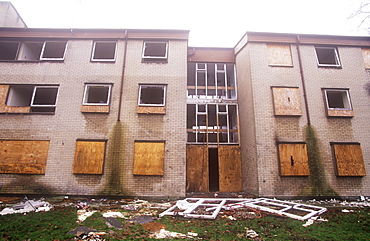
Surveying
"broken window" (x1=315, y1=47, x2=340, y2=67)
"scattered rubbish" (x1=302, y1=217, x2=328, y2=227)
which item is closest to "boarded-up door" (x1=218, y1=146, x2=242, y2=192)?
"scattered rubbish" (x1=302, y1=217, x2=328, y2=227)

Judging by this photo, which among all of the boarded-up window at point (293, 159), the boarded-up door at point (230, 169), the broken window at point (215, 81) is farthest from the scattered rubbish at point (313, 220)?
the broken window at point (215, 81)

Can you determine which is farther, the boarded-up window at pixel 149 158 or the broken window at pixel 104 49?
the broken window at pixel 104 49

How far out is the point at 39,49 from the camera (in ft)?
38.4

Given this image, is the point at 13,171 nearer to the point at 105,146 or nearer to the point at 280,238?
the point at 105,146

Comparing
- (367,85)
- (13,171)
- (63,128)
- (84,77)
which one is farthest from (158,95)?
(367,85)

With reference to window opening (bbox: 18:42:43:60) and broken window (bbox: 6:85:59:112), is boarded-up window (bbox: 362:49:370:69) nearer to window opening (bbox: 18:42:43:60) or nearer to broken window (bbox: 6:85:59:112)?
broken window (bbox: 6:85:59:112)

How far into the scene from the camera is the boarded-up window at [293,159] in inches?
348

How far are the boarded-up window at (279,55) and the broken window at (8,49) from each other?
47.1 ft

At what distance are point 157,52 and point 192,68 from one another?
2511 millimetres

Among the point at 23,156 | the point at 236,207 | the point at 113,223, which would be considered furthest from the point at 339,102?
the point at 23,156

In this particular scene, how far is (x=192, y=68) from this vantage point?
12695 mm

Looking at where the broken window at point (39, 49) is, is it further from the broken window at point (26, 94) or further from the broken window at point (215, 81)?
the broken window at point (215, 81)

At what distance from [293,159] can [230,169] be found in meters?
3.08

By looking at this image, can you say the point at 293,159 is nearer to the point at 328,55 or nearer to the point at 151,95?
the point at 328,55
